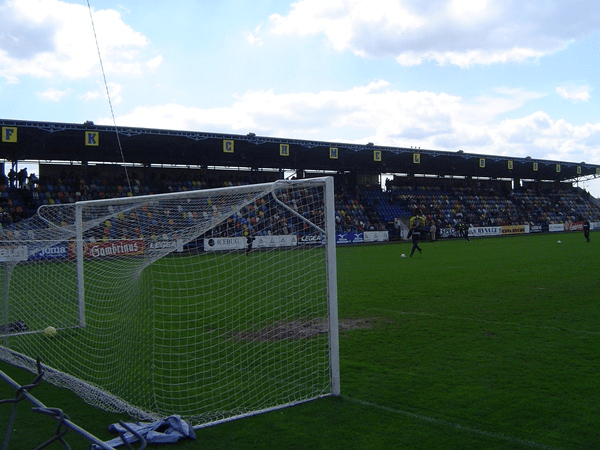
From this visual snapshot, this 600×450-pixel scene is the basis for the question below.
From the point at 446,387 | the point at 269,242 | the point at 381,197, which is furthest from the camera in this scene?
the point at 381,197

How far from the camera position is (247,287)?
42.4 ft

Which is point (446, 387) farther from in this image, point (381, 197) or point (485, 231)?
point (485, 231)

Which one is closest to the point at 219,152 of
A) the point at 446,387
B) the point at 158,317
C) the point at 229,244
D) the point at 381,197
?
the point at 381,197

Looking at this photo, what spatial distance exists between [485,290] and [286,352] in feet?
23.1

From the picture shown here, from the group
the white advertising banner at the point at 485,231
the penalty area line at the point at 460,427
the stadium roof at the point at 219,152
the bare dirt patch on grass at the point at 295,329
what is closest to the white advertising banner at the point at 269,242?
the bare dirt patch on grass at the point at 295,329

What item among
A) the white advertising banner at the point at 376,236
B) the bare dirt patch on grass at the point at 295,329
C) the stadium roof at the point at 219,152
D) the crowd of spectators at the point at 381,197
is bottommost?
the bare dirt patch on grass at the point at 295,329

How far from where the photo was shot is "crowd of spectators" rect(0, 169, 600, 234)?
31.6 m

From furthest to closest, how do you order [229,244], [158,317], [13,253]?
1. [158,317]
2. [229,244]
3. [13,253]

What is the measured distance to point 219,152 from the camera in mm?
35812

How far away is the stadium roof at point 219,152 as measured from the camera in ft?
95.5

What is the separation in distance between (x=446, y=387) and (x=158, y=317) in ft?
20.1

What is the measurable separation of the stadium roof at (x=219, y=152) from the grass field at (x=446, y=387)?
59.4 ft

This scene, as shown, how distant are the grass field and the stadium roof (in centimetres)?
1811

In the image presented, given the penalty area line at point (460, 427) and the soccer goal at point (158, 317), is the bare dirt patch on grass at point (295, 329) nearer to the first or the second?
the soccer goal at point (158, 317)
